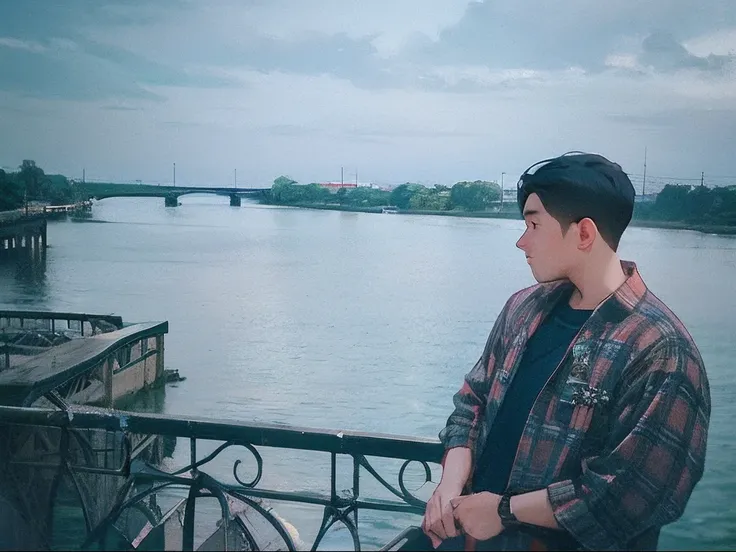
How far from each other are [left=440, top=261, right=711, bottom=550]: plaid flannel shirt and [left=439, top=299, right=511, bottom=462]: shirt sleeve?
0.06m

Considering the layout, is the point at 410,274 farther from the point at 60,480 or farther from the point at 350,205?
the point at 60,480

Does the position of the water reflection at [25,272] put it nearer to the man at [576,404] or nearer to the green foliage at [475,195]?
the green foliage at [475,195]

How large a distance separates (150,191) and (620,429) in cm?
731

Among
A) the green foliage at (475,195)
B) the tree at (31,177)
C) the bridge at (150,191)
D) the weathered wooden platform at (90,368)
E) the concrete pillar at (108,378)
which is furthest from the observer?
the concrete pillar at (108,378)

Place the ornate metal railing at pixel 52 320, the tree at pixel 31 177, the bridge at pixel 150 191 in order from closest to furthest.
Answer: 1. the tree at pixel 31 177
2. the bridge at pixel 150 191
3. the ornate metal railing at pixel 52 320

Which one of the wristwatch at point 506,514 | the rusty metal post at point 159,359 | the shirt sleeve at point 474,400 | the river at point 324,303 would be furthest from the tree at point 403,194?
the rusty metal post at point 159,359

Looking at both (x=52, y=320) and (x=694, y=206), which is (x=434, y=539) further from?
(x=52, y=320)

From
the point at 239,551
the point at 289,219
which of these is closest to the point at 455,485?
the point at 239,551

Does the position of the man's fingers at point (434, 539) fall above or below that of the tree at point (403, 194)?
below

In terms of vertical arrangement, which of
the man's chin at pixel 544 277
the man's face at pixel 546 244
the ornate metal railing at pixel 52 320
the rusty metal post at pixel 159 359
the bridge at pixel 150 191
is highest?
the bridge at pixel 150 191

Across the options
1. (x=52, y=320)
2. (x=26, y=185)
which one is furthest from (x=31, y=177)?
(x=52, y=320)

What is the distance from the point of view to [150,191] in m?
7.72

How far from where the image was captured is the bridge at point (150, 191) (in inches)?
270

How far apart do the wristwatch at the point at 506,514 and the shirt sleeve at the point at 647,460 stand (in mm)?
60
